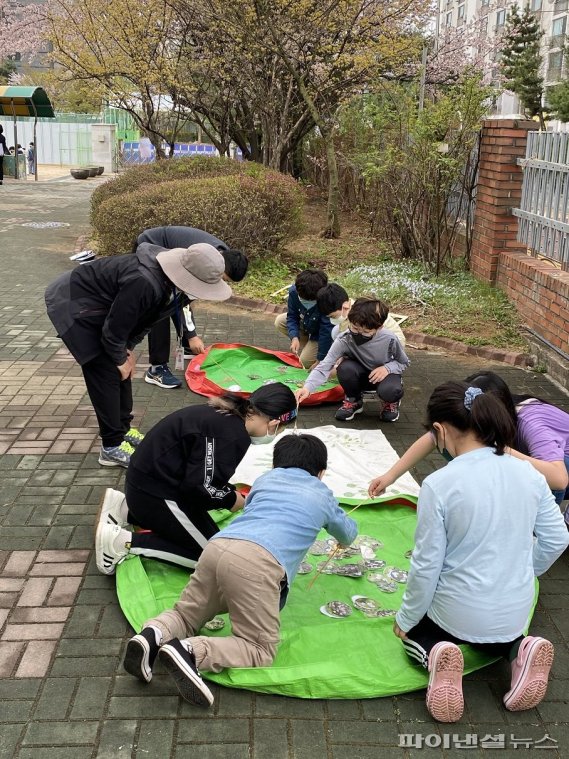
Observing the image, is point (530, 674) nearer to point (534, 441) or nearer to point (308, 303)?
point (534, 441)

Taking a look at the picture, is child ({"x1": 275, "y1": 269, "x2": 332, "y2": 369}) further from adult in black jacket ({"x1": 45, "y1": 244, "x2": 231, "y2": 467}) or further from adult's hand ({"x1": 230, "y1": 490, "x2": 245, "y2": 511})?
adult's hand ({"x1": 230, "y1": 490, "x2": 245, "y2": 511})

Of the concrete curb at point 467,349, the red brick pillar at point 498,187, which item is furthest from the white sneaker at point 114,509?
the red brick pillar at point 498,187

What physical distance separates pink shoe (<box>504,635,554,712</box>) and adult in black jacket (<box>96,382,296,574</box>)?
3.90 feet

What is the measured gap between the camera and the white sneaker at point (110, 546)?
2.98 metres

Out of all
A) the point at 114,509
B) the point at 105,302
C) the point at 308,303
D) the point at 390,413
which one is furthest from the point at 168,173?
the point at 114,509

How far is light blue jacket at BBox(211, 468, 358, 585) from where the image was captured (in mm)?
2449

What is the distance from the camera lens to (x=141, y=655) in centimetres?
238

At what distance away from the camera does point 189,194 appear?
907 cm

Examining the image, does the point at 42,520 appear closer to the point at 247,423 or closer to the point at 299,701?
the point at 247,423

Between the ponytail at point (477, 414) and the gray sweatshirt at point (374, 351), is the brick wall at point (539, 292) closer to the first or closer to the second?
the gray sweatshirt at point (374, 351)

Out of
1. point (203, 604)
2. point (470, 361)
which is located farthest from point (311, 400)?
point (203, 604)

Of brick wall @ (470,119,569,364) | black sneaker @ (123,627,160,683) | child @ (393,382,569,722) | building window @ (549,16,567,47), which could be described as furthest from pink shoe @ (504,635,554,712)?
building window @ (549,16,567,47)

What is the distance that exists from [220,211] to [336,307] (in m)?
4.18

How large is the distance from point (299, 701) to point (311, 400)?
9.58 ft
